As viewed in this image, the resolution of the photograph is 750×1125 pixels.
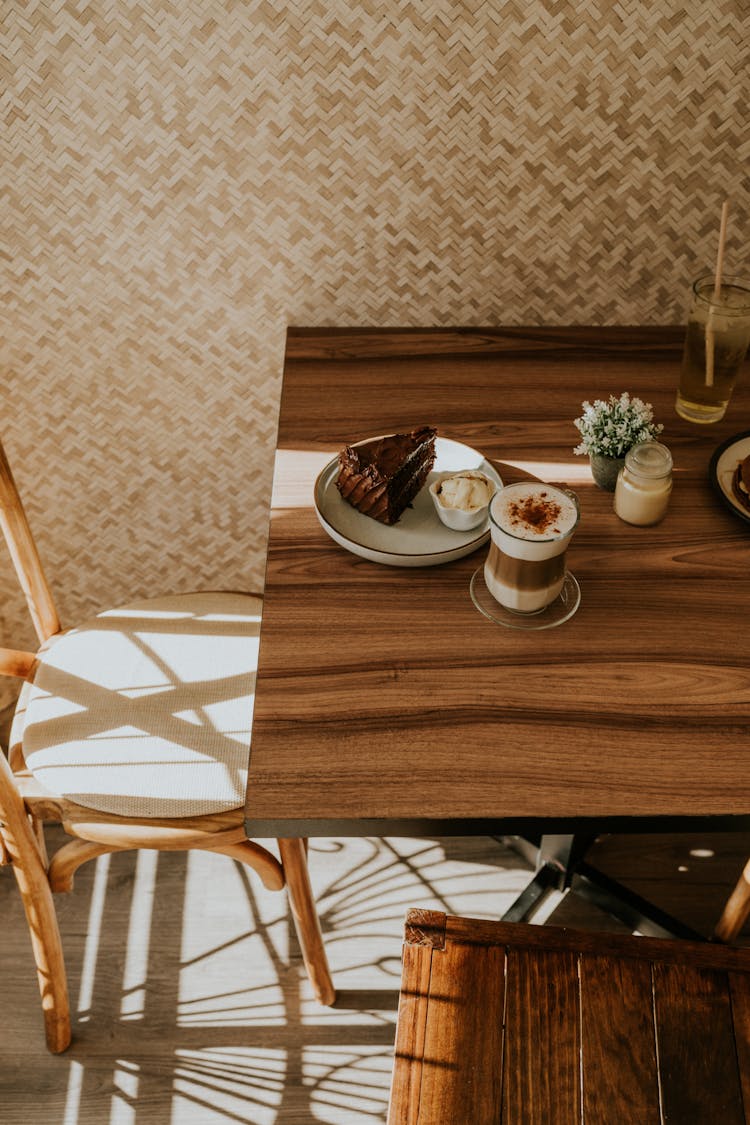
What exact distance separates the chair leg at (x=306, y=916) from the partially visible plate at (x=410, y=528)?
0.52m

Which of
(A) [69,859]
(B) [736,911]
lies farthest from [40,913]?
(B) [736,911]

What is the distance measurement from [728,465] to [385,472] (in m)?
0.52

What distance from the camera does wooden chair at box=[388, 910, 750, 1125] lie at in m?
1.05

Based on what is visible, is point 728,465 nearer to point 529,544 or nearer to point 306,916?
point 529,544

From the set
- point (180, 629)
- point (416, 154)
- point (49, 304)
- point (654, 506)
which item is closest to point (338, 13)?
point (416, 154)

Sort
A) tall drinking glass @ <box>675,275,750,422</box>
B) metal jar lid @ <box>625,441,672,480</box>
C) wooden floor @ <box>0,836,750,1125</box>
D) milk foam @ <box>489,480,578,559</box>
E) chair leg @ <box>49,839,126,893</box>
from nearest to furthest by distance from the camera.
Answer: milk foam @ <box>489,480,578,559</box> < metal jar lid @ <box>625,441,672,480</box> < tall drinking glass @ <box>675,275,750,422</box> < chair leg @ <box>49,839,126,893</box> < wooden floor @ <box>0,836,750,1125</box>

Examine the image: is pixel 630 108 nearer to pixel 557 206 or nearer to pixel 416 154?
pixel 557 206

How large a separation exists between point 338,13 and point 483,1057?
1.48 metres

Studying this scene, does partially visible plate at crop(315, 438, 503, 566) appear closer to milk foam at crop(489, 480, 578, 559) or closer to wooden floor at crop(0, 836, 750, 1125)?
milk foam at crop(489, 480, 578, 559)

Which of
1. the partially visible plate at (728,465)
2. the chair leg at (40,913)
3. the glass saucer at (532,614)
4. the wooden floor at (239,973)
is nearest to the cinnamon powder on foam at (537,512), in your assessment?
the glass saucer at (532,614)

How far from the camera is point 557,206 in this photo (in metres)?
1.59

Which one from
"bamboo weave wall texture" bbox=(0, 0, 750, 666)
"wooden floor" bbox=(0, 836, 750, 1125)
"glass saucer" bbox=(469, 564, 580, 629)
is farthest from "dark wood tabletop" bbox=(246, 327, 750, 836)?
"wooden floor" bbox=(0, 836, 750, 1125)

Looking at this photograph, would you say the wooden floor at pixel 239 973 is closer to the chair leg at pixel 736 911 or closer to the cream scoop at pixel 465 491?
the chair leg at pixel 736 911

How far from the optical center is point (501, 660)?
113 cm
